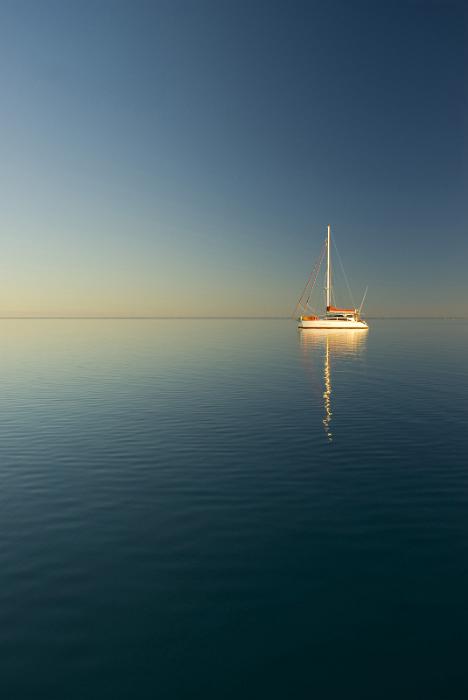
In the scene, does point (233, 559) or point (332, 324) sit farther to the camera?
point (332, 324)

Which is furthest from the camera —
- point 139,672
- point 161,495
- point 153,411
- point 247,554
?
point 153,411

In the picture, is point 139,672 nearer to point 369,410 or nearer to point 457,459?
point 457,459

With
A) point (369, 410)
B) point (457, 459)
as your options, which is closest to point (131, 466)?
point (457, 459)

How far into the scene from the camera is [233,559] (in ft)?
41.0

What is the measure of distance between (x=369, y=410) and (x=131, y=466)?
1902 cm

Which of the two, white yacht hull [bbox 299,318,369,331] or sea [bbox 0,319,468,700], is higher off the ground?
white yacht hull [bbox 299,318,369,331]

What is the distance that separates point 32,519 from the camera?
1504 centimetres

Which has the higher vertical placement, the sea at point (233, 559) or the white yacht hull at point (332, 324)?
the white yacht hull at point (332, 324)

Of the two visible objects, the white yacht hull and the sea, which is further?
the white yacht hull

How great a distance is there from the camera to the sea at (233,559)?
28.0ft

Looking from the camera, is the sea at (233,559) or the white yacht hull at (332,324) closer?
the sea at (233,559)

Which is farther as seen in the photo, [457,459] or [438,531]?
[457,459]

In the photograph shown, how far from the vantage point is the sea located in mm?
8539

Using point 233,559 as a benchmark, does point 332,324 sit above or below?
above
